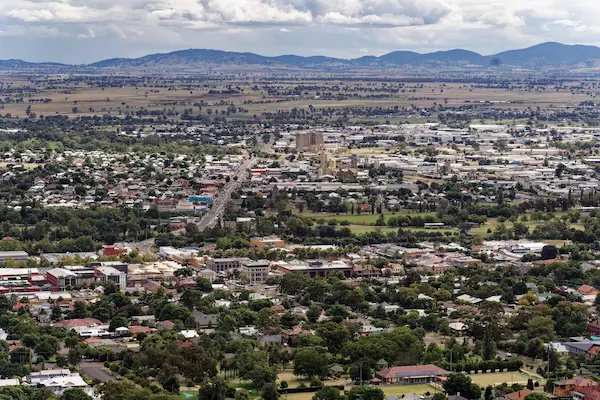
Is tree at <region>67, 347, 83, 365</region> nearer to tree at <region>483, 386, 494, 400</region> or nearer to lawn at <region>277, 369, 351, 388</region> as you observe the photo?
lawn at <region>277, 369, 351, 388</region>

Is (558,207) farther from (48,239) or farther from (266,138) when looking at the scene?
(266,138)

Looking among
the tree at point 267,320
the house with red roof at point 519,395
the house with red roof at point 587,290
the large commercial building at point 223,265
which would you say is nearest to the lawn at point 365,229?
the large commercial building at point 223,265

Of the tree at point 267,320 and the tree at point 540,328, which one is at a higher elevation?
the tree at point 540,328

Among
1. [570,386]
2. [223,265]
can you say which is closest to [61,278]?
[223,265]

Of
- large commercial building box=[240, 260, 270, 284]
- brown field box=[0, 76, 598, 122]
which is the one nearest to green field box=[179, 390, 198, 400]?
large commercial building box=[240, 260, 270, 284]

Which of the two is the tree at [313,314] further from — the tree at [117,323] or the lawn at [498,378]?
the lawn at [498,378]

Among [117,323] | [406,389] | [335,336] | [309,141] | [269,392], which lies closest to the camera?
[269,392]

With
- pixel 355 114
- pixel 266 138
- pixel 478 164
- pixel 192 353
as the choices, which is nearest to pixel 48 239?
pixel 192 353

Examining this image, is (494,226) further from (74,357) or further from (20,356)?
(20,356)
